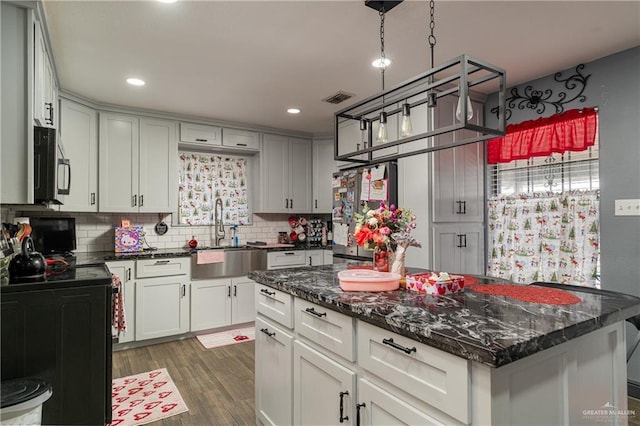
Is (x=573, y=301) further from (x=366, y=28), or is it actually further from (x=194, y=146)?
(x=194, y=146)

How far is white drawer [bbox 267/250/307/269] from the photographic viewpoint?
447 cm

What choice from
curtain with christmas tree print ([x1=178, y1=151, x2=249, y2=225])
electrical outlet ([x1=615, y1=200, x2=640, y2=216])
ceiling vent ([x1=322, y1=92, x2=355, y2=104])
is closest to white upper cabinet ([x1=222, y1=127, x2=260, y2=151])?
curtain with christmas tree print ([x1=178, y1=151, x2=249, y2=225])

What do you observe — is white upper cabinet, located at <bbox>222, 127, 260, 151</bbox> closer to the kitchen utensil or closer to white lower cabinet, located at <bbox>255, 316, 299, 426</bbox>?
the kitchen utensil

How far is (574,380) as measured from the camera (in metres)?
1.29

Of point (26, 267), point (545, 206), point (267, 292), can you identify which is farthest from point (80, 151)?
point (545, 206)

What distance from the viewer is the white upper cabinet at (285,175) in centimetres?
483

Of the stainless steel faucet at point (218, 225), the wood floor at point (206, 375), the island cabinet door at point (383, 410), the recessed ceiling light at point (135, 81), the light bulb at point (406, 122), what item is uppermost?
the recessed ceiling light at point (135, 81)

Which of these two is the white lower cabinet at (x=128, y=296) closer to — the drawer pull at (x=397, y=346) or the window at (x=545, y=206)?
the drawer pull at (x=397, y=346)

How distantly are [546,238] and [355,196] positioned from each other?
1792 millimetres

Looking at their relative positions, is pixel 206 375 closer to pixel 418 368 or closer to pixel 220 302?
pixel 220 302

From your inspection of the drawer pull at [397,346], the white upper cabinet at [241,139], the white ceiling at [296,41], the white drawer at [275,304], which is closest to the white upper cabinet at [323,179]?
the white upper cabinet at [241,139]

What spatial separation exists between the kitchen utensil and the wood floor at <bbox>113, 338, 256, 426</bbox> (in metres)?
1.16

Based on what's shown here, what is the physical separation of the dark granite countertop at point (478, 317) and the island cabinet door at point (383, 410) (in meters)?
0.24

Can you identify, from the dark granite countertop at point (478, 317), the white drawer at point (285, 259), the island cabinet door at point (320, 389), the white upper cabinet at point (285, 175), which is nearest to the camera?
the dark granite countertop at point (478, 317)
